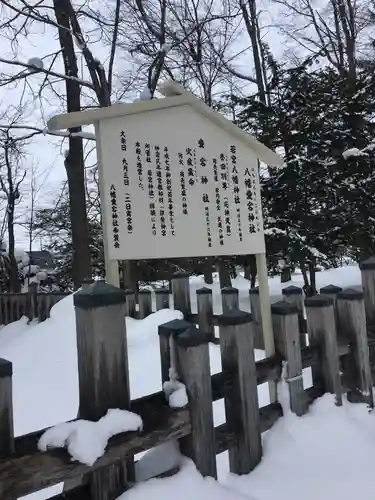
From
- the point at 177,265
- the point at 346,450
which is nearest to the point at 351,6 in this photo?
the point at 177,265

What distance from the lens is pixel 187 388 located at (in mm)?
2211

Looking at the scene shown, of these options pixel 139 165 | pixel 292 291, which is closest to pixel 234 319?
pixel 139 165

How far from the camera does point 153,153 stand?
120 inches

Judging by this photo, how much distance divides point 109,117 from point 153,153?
1.27 feet

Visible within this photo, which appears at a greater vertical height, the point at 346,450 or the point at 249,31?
the point at 249,31

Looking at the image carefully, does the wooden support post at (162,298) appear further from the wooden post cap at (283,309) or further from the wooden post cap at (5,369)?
the wooden post cap at (5,369)

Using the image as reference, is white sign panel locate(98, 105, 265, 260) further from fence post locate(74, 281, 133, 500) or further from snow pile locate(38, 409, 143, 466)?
snow pile locate(38, 409, 143, 466)

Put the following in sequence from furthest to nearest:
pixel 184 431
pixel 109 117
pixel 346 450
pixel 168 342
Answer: pixel 109 117, pixel 346 450, pixel 168 342, pixel 184 431

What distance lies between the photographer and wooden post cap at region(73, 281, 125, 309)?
6.40 feet

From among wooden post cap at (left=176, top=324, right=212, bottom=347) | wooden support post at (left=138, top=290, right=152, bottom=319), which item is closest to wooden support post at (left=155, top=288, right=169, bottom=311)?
wooden support post at (left=138, top=290, right=152, bottom=319)

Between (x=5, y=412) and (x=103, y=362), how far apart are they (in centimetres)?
46

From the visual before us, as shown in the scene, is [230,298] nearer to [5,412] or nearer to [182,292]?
[182,292]

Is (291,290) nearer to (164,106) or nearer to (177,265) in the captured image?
(164,106)

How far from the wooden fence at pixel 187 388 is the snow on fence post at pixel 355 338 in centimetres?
19
